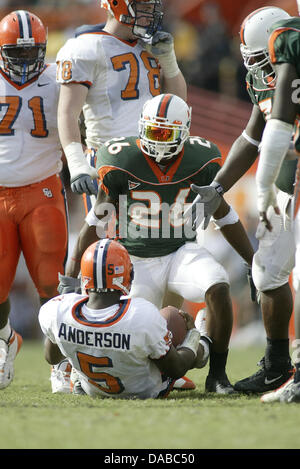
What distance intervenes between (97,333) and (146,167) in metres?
1.09

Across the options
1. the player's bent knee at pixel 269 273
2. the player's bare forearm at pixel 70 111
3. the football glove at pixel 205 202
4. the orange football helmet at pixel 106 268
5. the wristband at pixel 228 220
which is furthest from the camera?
the player's bare forearm at pixel 70 111

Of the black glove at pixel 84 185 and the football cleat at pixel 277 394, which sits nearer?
the football cleat at pixel 277 394

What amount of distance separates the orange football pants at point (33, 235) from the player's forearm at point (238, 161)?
1219 millimetres

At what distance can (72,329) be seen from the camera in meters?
3.90

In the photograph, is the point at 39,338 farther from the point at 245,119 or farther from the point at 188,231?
the point at 188,231

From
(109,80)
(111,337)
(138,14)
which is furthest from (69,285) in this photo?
(138,14)

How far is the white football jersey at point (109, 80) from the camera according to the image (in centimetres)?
514

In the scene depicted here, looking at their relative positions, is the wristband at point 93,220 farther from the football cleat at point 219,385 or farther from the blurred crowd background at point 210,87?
the blurred crowd background at point 210,87

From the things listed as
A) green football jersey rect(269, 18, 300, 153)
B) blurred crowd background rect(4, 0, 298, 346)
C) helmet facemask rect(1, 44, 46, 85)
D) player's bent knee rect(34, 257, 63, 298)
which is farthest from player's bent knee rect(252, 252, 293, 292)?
blurred crowd background rect(4, 0, 298, 346)

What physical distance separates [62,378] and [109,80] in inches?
73.3

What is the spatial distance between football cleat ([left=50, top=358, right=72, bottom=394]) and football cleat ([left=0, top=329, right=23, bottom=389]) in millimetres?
343

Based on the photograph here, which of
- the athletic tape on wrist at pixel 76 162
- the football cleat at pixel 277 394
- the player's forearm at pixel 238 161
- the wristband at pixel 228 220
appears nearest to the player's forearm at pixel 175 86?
the athletic tape on wrist at pixel 76 162

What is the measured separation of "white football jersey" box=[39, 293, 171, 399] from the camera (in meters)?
3.85
